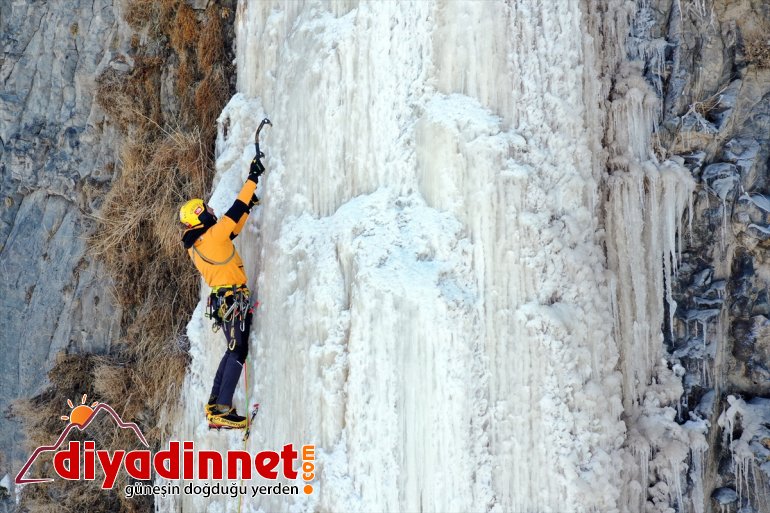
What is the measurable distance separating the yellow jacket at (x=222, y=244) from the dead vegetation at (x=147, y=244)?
1.21m

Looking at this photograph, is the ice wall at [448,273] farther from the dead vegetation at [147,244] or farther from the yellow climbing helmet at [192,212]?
the dead vegetation at [147,244]

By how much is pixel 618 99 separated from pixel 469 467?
2843 mm

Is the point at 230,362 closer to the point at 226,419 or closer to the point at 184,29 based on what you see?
the point at 226,419

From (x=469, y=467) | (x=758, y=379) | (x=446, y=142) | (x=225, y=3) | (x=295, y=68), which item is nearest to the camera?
(x=469, y=467)

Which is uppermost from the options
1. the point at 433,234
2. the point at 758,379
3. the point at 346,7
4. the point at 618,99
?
the point at 346,7

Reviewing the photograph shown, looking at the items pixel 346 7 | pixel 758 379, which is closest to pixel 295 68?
pixel 346 7

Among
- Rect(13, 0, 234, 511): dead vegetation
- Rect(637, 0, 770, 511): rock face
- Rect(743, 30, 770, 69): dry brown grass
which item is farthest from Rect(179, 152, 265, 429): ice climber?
Rect(743, 30, 770, 69): dry brown grass

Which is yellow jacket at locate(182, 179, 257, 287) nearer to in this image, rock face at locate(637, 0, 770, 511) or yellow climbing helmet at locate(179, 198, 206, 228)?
yellow climbing helmet at locate(179, 198, 206, 228)

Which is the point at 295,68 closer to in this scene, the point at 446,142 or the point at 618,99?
the point at 446,142

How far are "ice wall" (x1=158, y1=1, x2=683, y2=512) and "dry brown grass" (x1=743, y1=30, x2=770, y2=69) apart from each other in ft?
3.95

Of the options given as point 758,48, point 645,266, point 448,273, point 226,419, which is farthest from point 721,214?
point 226,419

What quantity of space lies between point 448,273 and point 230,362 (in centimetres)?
187

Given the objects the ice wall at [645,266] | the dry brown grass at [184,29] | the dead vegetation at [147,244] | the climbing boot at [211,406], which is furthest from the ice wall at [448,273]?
the dry brown grass at [184,29]

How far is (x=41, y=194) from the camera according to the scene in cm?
688
